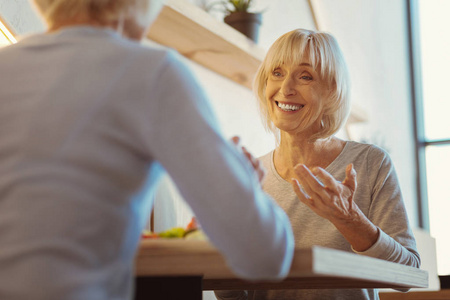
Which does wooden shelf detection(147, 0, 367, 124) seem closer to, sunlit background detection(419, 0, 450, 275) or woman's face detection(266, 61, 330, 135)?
woman's face detection(266, 61, 330, 135)

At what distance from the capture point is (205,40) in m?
2.46

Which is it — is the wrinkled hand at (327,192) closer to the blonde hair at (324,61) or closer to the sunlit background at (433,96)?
the blonde hair at (324,61)

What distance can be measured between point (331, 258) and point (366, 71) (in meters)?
4.24

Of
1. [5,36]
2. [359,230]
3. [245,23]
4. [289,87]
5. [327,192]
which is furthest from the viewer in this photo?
[245,23]

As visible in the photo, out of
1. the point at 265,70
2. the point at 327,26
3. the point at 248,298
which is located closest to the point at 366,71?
the point at 327,26

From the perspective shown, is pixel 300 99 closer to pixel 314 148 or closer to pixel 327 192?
pixel 314 148

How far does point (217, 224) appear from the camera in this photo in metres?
0.77

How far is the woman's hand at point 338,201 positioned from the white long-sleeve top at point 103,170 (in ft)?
1.44

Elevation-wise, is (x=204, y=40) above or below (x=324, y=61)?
above

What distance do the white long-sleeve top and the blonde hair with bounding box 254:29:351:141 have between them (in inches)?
47.3

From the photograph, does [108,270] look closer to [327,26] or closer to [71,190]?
[71,190]

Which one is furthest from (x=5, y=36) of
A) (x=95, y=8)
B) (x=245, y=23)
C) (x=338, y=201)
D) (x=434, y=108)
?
(x=434, y=108)

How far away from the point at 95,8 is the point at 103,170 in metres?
0.24

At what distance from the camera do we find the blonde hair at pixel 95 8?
84cm
